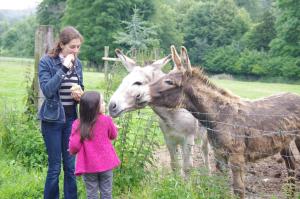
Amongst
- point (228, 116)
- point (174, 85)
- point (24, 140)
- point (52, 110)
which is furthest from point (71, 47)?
point (24, 140)

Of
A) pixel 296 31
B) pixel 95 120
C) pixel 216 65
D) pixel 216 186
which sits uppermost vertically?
pixel 296 31

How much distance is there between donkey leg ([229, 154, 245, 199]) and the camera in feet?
16.0

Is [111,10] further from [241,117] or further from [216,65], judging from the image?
[241,117]

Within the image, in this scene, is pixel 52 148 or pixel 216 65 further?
pixel 216 65

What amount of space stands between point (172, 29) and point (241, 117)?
57807mm

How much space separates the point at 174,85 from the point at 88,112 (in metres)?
1.17

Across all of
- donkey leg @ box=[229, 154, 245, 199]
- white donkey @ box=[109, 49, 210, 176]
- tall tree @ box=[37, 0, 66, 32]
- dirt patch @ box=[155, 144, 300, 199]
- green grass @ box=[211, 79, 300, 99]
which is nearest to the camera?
donkey leg @ box=[229, 154, 245, 199]

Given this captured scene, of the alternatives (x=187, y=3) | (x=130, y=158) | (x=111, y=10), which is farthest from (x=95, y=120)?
(x=187, y=3)

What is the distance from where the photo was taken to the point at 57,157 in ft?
16.6

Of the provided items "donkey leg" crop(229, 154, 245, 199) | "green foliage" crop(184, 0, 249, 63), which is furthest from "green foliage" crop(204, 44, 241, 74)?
"donkey leg" crop(229, 154, 245, 199)

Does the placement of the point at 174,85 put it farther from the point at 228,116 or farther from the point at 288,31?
the point at 288,31

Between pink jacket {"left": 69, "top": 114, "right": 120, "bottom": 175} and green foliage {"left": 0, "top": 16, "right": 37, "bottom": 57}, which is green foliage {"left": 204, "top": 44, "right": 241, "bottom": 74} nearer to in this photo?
green foliage {"left": 0, "top": 16, "right": 37, "bottom": 57}

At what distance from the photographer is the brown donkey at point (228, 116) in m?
4.93

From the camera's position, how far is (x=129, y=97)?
18.3 feet
